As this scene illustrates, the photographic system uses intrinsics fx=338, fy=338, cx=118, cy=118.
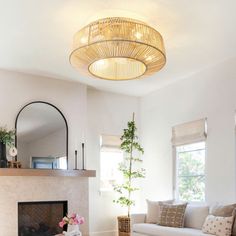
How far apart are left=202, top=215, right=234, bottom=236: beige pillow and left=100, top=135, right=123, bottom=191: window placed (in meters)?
2.57

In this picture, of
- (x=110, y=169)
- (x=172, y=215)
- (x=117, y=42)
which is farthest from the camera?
(x=110, y=169)

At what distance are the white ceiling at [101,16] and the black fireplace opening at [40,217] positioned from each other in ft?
7.12

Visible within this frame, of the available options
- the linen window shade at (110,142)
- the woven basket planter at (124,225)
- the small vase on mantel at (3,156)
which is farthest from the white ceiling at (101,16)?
the woven basket planter at (124,225)

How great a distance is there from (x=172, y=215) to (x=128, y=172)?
154cm

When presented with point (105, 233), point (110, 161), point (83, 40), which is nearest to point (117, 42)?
point (83, 40)

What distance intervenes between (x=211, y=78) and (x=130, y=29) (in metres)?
Result: 2.61

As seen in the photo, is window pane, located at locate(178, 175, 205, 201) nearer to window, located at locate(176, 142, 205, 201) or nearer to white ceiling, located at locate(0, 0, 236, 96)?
window, located at locate(176, 142, 205, 201)

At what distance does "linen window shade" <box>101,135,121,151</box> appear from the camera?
667cm

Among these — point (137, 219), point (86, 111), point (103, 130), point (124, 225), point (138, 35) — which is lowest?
point (124, 225)

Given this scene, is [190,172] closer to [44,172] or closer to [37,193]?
[44,172]

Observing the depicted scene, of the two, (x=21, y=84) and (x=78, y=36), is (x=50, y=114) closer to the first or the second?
(x=21, y=84)

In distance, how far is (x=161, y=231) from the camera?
4793mm

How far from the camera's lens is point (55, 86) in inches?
234

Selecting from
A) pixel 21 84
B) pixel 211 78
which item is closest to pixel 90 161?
pixel 21 84
